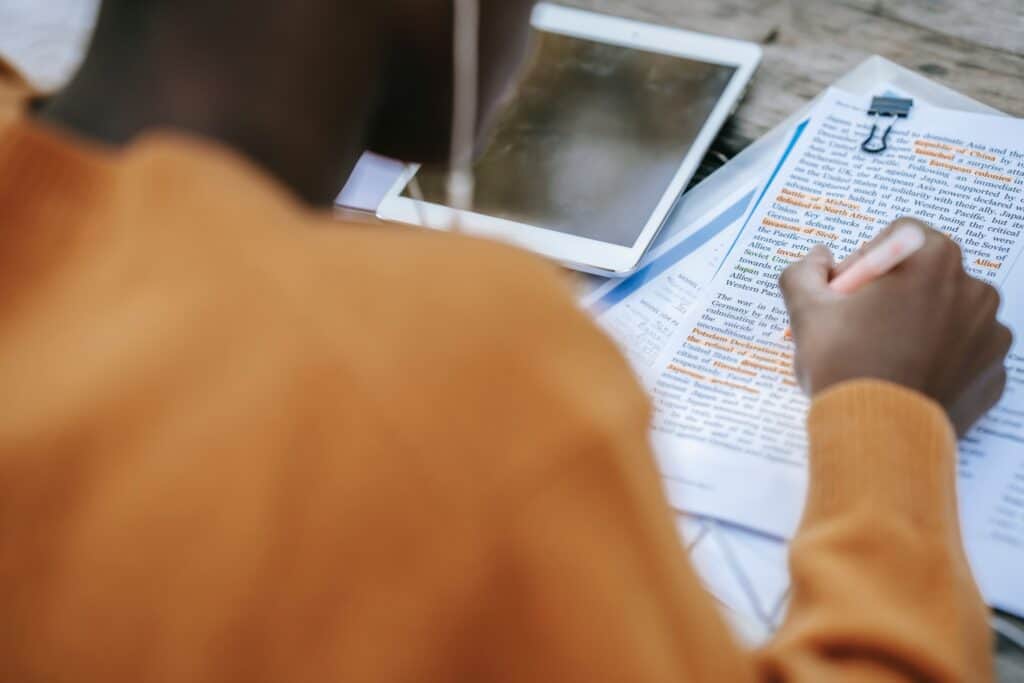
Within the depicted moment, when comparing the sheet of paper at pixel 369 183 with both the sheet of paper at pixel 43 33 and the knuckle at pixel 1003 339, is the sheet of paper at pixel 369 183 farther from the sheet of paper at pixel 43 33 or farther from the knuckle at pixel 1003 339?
the knuckle at pixel 1003 339

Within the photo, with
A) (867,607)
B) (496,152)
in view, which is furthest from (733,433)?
(496,152)

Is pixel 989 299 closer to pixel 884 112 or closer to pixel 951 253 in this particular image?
pixel 951 253

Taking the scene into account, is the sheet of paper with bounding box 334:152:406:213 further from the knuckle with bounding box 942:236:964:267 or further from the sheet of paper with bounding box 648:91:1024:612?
the knuckle with bounding box 942:236:964:267

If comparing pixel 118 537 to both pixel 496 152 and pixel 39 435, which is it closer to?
pixel 39 435

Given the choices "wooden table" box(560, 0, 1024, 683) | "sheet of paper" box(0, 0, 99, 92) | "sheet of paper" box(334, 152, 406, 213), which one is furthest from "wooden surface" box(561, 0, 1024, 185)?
"sheet of paper" box(0, 0, 99, 92)

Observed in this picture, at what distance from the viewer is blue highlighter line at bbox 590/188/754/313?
64cm

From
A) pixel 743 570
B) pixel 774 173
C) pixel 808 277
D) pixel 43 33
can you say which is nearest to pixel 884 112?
pixel 774 173

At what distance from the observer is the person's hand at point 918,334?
50 centimetres

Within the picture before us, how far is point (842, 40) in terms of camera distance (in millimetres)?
777

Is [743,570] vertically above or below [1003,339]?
below

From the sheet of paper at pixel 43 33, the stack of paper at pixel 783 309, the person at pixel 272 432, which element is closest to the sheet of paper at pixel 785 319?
the stack of paper at pixel 783 309

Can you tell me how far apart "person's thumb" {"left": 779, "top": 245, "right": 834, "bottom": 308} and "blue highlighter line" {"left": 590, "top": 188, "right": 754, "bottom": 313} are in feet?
0.25

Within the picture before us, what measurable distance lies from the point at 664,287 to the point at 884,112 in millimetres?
221

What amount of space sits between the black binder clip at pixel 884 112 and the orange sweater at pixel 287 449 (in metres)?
0.42
